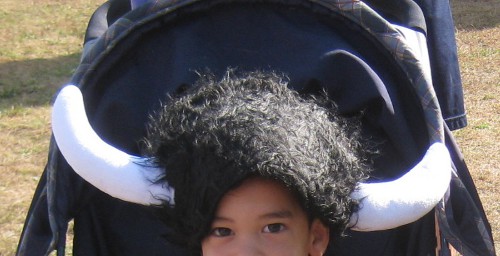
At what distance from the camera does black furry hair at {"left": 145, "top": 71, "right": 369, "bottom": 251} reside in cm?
161

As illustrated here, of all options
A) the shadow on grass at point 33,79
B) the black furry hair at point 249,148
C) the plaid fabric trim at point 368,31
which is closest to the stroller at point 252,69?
the plaid fabric trim at point 368,31

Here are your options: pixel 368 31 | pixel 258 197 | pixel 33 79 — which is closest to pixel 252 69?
pixel 368 31

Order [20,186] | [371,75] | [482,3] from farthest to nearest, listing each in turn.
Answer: [482,3]
[20,186]
[371,75]

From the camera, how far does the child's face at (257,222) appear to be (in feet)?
5.41

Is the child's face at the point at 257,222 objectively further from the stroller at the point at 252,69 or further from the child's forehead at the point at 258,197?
the stroller at the point at 252,69

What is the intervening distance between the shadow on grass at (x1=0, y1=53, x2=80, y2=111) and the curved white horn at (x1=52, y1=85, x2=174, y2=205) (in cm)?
387

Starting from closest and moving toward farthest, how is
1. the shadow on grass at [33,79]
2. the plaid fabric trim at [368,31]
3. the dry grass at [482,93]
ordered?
the plaid fabric trim at [368,31] → the dry grass at [482,93] → the shadow on grass at [33,79]

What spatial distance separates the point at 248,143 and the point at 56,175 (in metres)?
0.49

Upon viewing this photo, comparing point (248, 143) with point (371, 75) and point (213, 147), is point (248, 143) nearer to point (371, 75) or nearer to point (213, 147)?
point (213, 147)

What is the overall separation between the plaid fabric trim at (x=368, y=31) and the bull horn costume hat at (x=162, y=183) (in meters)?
0.10

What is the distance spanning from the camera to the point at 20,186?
170 inches

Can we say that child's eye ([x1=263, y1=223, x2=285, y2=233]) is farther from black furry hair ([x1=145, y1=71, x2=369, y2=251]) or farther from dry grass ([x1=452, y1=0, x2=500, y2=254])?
dry grass ([x1=452, y1=0, x2=500, y2=254])

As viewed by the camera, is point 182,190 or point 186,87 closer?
point 182,190

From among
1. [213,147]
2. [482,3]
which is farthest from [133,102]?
[482,3]
